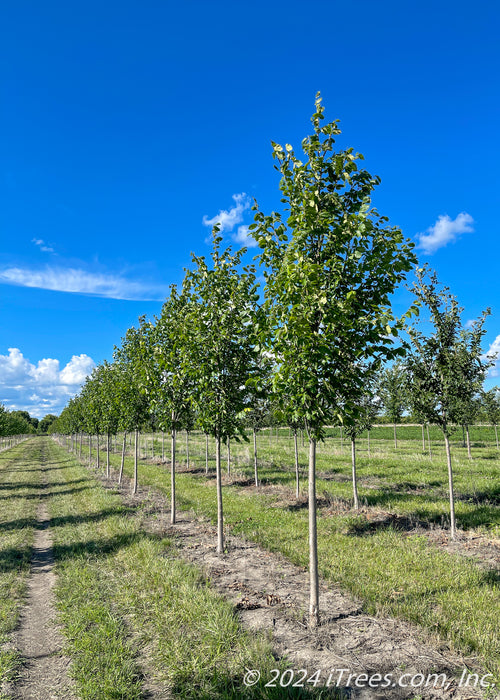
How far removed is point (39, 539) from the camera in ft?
37.6

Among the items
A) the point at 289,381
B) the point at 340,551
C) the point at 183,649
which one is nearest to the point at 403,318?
the point at 289,381

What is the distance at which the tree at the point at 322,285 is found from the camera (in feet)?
19.2

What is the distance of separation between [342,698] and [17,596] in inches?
251

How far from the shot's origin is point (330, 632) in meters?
5.76

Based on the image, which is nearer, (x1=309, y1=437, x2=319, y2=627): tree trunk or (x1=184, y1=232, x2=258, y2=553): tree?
(x1=309, y1=437, x2=319, y2=627): tree trunk

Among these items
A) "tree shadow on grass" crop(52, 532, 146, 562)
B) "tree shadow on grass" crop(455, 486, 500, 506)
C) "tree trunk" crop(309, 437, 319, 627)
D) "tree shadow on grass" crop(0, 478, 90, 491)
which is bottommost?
"tree shadow on grass" crop(0, 478, 90, 491)

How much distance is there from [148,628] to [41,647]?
1531mm

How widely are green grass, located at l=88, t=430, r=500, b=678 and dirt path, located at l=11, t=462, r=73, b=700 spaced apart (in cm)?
470

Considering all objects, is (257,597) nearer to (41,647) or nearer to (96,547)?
(41,647)

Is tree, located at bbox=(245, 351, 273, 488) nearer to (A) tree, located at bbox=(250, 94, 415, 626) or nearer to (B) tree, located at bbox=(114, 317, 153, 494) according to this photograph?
(A) tree, located at bbox=(250, 94, 415, 626)

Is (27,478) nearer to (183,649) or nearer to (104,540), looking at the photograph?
(104,540)

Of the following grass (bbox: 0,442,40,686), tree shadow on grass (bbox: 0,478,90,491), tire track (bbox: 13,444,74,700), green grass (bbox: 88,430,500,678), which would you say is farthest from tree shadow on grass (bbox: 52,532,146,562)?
tree shadow on grass (bbox: 0,478,90,491)

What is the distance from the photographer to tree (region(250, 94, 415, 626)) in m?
5.86

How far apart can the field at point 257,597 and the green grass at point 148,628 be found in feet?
0.08
